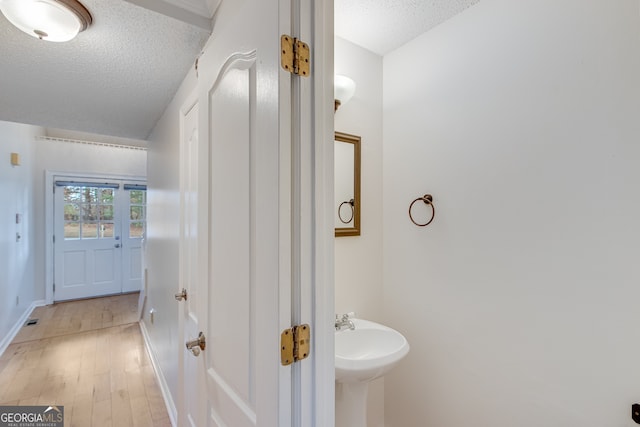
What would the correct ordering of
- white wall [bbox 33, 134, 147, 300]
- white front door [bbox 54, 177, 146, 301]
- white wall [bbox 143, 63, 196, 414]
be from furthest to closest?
1. white front door [bbox 54, 177, 146, 301]
2. white wall [bbox 33, 134, 147, 300]
3. white wall [bbox 143, 63, 196, 414]

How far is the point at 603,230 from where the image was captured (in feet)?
3.52

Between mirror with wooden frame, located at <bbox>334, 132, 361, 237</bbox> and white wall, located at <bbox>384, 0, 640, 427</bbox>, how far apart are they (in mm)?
243

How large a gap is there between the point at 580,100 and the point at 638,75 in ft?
0.52

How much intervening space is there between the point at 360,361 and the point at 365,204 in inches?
35.4

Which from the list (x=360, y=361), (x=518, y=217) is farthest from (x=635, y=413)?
(x=360, y=361)

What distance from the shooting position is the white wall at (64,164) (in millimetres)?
4395

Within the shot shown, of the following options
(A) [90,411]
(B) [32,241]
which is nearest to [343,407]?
(A) [90,411]

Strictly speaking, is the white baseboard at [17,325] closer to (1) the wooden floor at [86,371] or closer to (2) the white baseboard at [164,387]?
(1) the wooden floor at [86,371]

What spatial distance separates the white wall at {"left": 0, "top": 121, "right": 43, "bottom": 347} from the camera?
3049mm

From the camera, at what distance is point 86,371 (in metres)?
2.65

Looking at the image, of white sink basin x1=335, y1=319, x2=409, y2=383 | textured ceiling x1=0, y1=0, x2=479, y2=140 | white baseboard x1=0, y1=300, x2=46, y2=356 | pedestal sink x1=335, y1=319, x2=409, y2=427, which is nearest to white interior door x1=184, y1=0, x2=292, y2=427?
textured ceiling x1=0, y1=0, x2=479, y2=140

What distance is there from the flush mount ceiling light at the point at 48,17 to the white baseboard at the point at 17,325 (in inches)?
131

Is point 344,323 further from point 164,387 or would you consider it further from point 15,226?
point 15,226

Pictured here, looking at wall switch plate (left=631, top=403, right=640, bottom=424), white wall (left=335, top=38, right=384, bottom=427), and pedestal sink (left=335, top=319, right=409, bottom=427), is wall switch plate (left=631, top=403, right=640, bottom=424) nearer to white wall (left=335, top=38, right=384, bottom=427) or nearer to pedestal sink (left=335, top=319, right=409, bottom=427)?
pedestal sink (left=335, top=319, right=409, bottom=427)
